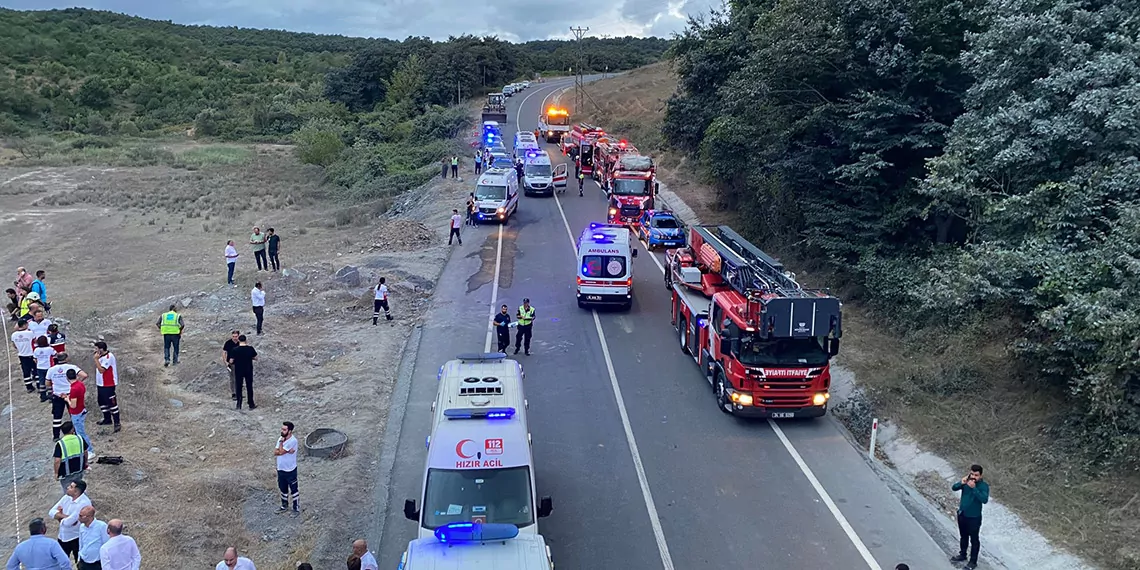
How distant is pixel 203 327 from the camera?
23.3m

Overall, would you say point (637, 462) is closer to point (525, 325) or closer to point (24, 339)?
point (525, 325)

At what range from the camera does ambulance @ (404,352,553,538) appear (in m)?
10.9

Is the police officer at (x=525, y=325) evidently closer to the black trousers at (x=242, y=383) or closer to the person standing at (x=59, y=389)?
the black trousers at (x=242, y=383)

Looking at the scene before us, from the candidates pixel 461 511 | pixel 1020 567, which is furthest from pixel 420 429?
pixel 1020 567

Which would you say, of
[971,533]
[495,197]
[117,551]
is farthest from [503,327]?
[495,197]

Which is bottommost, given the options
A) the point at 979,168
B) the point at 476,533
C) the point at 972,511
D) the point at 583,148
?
the point at 972,511

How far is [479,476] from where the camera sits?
11.3 metres

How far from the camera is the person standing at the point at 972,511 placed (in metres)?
12.1

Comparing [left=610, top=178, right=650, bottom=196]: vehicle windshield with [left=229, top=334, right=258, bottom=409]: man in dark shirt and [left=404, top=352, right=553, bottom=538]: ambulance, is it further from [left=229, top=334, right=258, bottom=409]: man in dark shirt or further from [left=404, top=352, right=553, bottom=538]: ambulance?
[left=404, top=352, right=553, bottom=538]: ambulance

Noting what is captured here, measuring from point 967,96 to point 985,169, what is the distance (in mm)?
3450

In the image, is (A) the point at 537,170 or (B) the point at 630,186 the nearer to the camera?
(B) the point at 630,186

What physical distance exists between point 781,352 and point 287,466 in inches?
382

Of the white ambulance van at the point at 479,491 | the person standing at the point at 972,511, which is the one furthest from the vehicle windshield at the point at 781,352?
the white ambulance van at the point at 479,491

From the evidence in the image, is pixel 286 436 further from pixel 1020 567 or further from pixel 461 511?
pixel 1020 567
